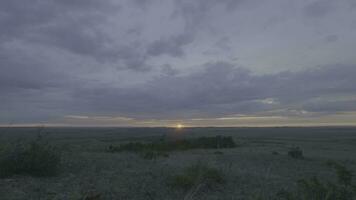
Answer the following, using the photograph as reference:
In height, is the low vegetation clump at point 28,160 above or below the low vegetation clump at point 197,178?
above

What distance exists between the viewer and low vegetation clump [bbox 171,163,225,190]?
34.5 ft

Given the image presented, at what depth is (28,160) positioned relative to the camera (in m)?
10.8

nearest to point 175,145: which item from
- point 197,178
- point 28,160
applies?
point 197,178

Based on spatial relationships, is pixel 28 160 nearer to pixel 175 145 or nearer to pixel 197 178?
pixel 197 178

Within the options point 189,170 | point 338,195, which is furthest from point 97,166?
point 338,195

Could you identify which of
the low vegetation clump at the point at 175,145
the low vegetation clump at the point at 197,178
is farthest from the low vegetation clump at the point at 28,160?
the low vegetation clump at the point at 175,145

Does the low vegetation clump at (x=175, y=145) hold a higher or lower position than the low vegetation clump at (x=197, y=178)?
higher

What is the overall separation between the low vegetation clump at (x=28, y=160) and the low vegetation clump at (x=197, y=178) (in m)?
3.84

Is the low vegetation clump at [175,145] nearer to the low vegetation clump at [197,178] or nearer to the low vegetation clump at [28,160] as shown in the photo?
the low vegetation clump at [197,178]

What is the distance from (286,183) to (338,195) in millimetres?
6810

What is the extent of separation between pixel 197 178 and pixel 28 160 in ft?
16.7

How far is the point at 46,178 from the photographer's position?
10469 millimetres

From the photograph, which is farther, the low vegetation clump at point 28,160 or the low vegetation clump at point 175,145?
the low vegetation clump at point 175,145

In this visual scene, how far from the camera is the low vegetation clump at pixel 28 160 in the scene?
10.4 meters
